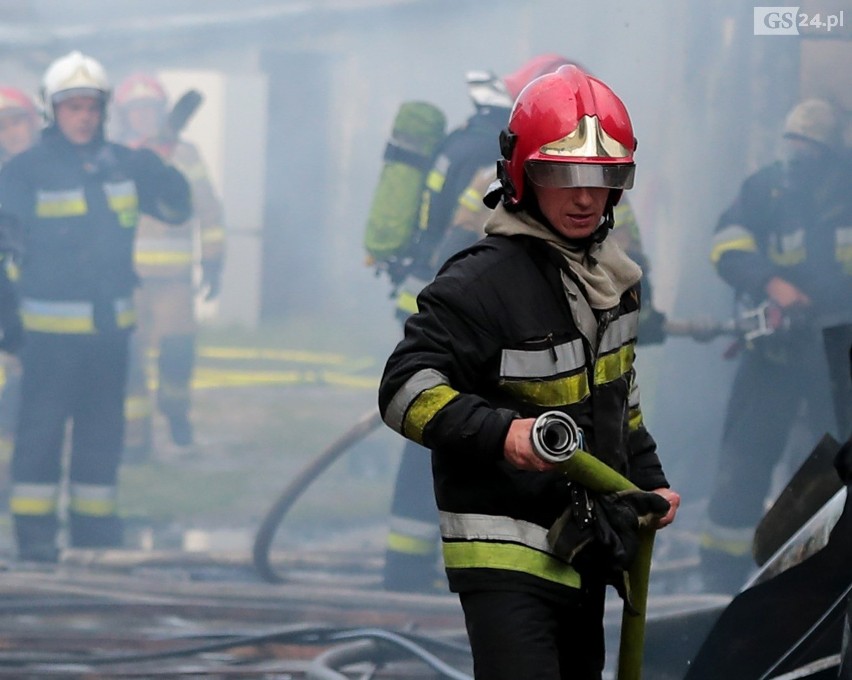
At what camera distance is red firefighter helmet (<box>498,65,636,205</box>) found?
183 cm

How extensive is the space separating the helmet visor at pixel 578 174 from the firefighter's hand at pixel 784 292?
258cm

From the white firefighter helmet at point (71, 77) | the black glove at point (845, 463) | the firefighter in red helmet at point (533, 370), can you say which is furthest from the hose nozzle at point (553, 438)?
the white firefighter helmet at point (71, 77)

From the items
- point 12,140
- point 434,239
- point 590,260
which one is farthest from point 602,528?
point 12,140

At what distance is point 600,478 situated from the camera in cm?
177

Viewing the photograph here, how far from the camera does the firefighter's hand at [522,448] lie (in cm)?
164

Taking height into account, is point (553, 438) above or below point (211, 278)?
above

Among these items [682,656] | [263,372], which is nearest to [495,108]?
[263,372]

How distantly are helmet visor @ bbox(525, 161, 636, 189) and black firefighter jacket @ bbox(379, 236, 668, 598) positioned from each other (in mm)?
100

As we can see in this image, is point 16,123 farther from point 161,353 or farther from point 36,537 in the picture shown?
point 36,537

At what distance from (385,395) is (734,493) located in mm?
2834

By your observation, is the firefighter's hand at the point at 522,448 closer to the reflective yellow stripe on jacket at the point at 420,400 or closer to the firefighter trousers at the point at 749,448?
the reflective yellow stripe on jacket at the point at 420,400

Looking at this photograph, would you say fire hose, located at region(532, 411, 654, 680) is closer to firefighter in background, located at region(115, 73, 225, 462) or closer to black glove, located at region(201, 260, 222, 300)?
firefighter in background, located at region(115, 73, 225, 462)

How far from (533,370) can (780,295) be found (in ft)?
8.81

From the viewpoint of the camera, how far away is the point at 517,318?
1.82 meters
